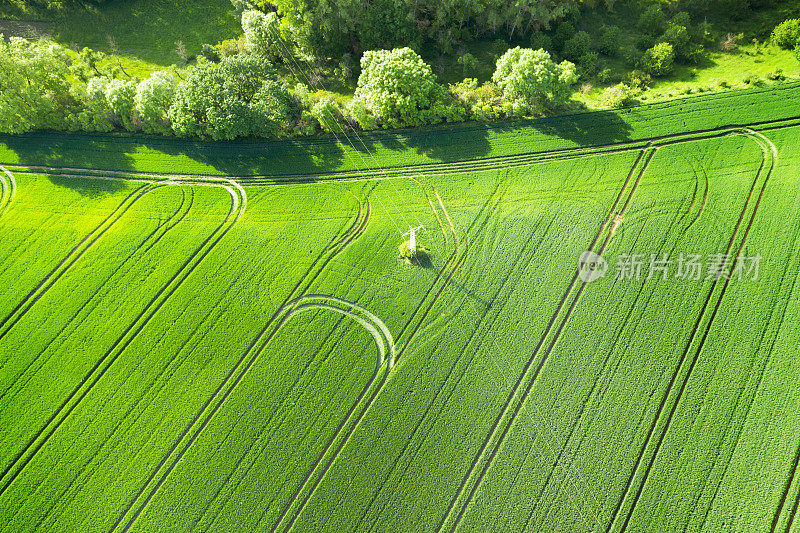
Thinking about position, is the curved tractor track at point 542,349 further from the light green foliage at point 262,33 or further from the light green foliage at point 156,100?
the light green foliage at point 156,100

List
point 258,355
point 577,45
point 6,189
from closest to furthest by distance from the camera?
point 258,355 < point 6,189 < point 577,45

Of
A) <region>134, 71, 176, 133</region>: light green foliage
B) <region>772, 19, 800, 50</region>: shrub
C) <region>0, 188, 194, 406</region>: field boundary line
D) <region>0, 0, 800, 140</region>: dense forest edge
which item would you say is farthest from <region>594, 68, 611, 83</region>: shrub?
<region>134, 71, 176, 133</region>: light green foliage

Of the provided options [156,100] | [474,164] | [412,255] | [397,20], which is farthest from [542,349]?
[156,100]

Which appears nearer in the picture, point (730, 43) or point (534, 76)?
point (534, 76)

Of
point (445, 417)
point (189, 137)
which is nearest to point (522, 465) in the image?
point (445, 417)

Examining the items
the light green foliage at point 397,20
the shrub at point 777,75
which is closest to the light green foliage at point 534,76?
the light green foliage at point 397,20

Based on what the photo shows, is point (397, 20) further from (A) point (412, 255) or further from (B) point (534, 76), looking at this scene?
(A) point (412, 255)

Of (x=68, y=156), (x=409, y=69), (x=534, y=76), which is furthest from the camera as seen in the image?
(x=68, y=156)
